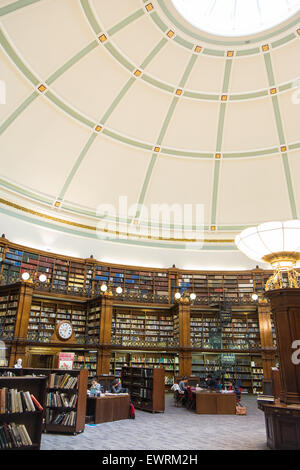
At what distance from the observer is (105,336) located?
1196 centimetres

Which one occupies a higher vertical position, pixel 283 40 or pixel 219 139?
pixel 283 40

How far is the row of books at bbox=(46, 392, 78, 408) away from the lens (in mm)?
5629

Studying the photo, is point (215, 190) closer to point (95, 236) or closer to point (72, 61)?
point (95, 236)

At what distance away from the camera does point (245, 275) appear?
15.3m

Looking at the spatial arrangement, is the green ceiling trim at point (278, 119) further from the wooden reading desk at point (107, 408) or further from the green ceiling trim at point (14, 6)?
the wooden reading desk at point (107, 408)

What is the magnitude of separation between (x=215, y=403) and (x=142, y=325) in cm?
607

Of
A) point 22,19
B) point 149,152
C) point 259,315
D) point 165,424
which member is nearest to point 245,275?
point 259,315

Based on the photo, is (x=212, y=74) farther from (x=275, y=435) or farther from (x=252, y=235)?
(x=275, y=435)

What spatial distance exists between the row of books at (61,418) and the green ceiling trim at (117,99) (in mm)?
11236

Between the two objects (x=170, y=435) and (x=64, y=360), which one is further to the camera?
(x=64, y=360)

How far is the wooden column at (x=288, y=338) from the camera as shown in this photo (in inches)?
179

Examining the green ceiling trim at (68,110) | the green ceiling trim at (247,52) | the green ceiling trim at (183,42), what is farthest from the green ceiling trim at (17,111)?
the green ceiling trim at (247,52)

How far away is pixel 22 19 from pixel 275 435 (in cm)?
1229

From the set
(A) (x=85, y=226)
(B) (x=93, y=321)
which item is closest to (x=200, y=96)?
(A) (x=85, y=226)
